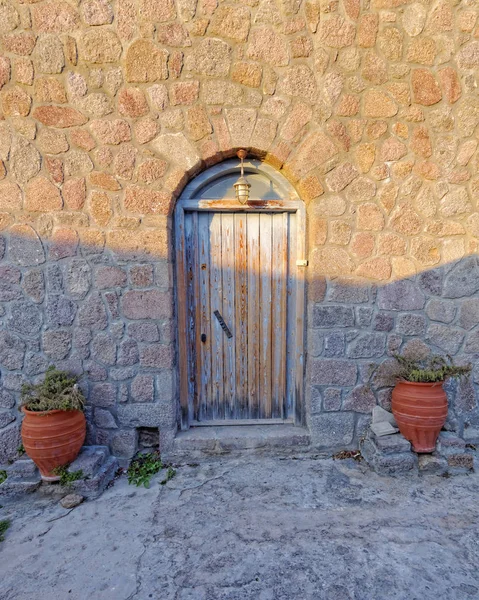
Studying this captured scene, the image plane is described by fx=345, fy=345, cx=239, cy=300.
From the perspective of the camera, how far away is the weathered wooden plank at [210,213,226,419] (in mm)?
2758

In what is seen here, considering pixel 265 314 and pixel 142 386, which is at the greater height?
pixel 265 314

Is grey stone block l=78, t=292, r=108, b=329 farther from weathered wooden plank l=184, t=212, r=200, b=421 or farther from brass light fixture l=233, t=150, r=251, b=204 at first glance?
brass light fixture l=233, t=150, r=251, b=204

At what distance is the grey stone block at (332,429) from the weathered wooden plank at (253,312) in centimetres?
50

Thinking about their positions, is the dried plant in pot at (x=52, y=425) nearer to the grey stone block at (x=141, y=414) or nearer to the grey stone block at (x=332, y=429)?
the grey stone block at (x=141, y=414)

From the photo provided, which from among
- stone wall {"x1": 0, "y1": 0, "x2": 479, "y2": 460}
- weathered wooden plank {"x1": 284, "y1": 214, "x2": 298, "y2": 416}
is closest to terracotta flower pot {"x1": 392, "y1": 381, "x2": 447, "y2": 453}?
stone wall {"x1": 0, "y1": 0, "x2": 479, "y2": 460}

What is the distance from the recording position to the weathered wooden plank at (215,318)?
109 inches

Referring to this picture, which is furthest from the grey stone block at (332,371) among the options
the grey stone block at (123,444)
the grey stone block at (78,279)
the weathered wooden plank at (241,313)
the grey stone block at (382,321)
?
the grey stone block at (78,279)

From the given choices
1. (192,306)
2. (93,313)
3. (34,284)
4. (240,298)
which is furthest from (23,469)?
(240,298)

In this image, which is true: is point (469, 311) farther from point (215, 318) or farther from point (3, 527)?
point (3, 527)

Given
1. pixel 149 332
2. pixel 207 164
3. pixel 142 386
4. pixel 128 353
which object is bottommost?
pixel 142 386

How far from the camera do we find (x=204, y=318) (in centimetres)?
282

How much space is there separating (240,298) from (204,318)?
1.10 ft

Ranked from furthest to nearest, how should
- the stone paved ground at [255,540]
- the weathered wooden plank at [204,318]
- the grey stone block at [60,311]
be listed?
the weathered wooden plank at [204,318] → the grey stone block at [60,311] → the stone paved ground at [255,540]

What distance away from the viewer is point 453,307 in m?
2.69
